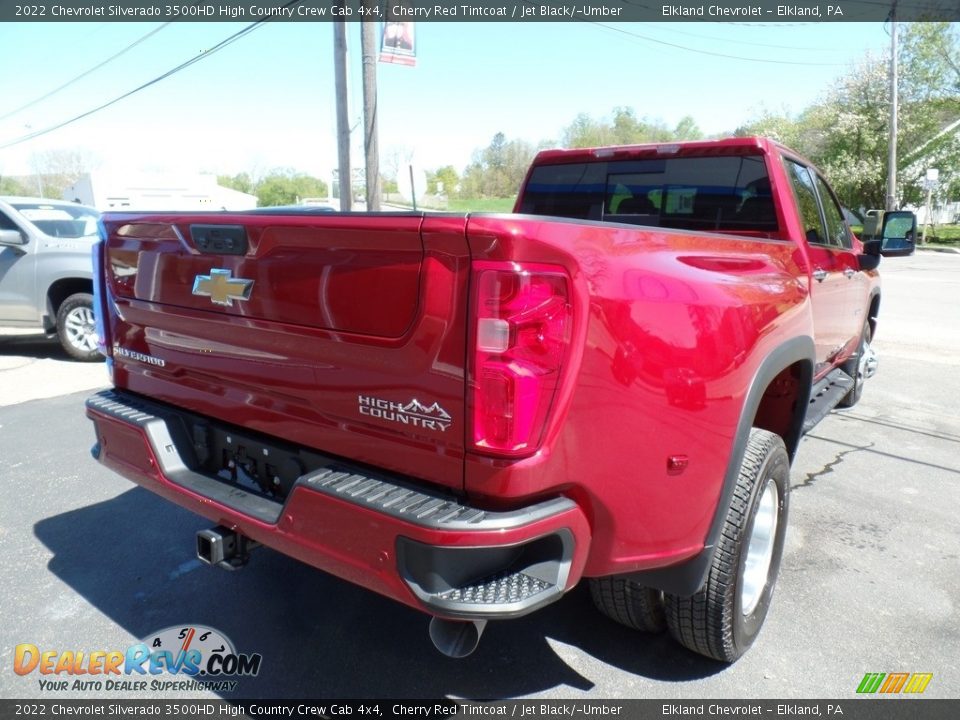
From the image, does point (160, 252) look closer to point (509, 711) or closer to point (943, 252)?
point (509, 711)

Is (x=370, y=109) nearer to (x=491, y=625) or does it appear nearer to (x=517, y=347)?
(x=491, y=625)

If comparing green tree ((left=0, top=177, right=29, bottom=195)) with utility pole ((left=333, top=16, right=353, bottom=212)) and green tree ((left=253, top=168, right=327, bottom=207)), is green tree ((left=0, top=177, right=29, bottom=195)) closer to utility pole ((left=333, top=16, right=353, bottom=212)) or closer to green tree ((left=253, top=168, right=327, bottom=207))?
green tree ((left=253, top=168, right=327, bottom=207))

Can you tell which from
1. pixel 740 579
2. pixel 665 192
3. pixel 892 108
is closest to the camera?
pixel 740 579

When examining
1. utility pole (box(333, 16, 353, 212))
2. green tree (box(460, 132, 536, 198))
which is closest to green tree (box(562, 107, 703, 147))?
green tree (box(460, 132, 536, 198))

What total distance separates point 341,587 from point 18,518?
6.56ft

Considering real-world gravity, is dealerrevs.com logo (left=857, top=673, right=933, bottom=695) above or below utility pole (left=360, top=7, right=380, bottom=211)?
below

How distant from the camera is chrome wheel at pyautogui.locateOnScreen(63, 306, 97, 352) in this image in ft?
25.6

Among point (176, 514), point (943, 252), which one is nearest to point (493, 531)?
point (176, 514)

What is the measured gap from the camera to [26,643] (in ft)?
9.00

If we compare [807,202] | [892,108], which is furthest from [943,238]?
[807,202]

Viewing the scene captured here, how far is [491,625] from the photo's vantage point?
9.60 ft

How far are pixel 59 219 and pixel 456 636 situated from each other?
835 centimetres

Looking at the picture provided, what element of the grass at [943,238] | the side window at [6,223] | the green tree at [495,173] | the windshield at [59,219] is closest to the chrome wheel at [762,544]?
the windshield at [59,219]

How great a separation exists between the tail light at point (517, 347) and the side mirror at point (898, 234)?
372 centimetres
